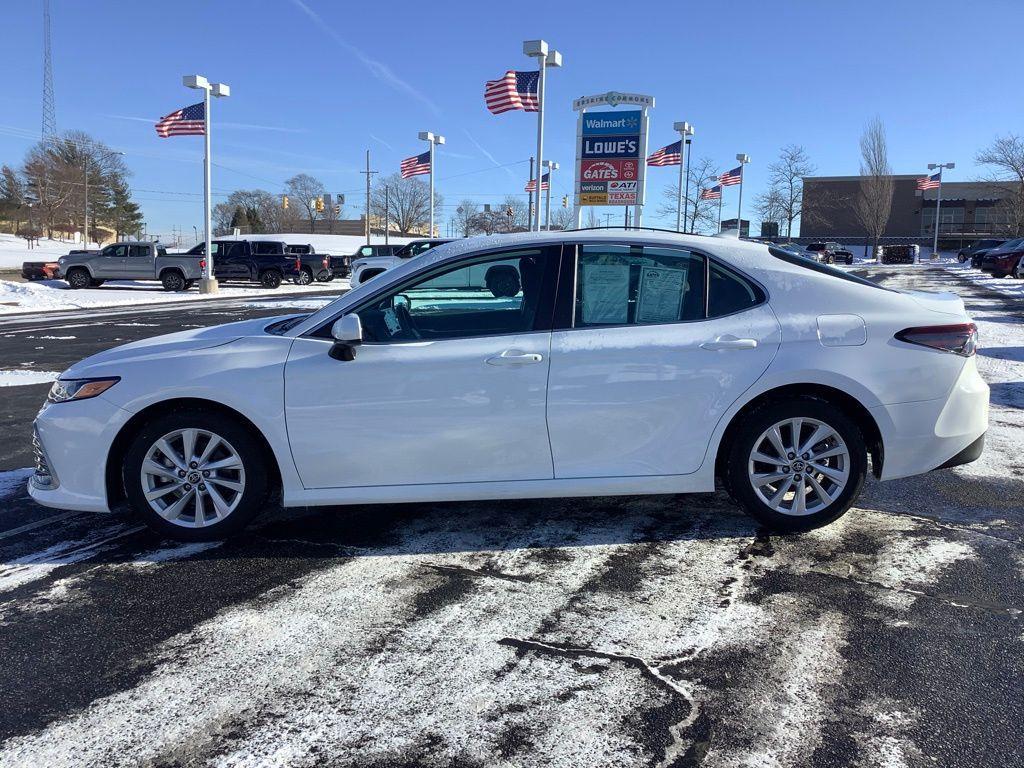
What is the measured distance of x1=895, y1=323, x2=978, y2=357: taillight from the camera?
413 centimetres

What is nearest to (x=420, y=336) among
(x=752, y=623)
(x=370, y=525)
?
(x=370, y=525)

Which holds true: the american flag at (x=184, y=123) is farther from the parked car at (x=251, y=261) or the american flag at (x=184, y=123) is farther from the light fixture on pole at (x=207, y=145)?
the parked car at (x=251, y=261)

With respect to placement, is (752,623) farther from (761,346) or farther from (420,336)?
(420,336)

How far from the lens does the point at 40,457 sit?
417cm

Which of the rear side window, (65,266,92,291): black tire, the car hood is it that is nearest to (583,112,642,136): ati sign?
the rear side window

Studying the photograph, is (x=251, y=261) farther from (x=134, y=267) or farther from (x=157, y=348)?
(x=157, y=348)

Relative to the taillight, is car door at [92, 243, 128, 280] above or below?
above

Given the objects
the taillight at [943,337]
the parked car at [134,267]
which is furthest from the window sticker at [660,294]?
the parked car at [134,267]

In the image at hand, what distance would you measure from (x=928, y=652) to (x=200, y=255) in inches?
1323

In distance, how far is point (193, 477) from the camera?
4.11m

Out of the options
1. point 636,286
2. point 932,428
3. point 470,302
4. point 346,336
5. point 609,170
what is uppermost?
point 609,170

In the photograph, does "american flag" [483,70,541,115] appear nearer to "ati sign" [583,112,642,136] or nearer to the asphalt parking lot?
"ati sign" [583,112,642,136]

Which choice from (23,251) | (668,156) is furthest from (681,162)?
(23,251)

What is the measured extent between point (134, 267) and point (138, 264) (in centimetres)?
21
